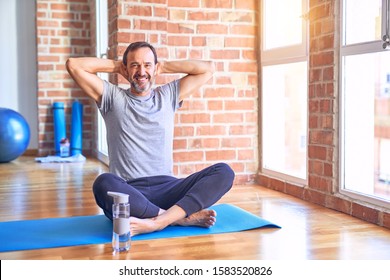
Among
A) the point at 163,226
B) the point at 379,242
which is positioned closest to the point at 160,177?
the point at 163,226

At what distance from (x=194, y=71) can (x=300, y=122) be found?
3.94 feet

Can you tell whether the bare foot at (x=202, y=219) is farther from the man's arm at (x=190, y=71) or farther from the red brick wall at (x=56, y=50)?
the red brick wall at (x=56, y=50)

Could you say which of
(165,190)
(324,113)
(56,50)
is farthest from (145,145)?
(56,50)

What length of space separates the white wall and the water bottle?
4.47 m

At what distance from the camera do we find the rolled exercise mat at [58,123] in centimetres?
620

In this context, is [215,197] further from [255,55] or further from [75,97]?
[75,97]

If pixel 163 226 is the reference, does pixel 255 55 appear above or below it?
above

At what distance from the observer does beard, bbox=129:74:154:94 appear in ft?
9.14

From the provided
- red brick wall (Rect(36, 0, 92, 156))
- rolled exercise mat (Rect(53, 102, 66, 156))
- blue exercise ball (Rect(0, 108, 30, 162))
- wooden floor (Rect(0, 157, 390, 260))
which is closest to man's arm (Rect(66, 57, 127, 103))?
wooden floor (Rect(0, 157, 390, 260))

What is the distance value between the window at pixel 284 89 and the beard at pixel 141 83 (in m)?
1.25

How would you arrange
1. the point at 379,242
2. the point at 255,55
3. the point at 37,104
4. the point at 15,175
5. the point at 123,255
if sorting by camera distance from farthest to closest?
the point at 37,104 → the point at 15,175 → the point at 255,55 → the point at 379,242 → the point at 123,255

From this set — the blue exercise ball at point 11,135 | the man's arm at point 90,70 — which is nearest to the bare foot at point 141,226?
the man's arm at point 90,70

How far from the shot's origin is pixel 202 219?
280 centimetres

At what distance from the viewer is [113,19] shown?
4148 millimetres
